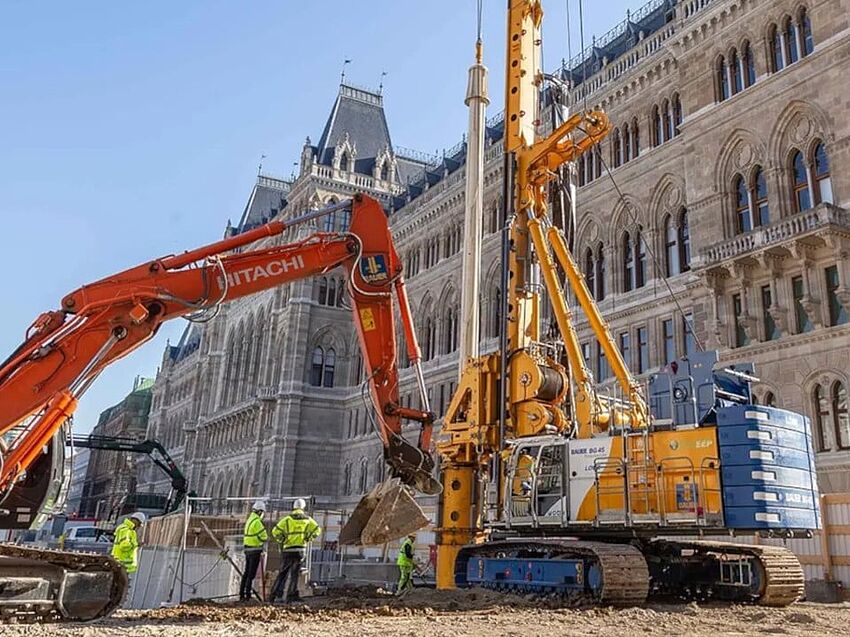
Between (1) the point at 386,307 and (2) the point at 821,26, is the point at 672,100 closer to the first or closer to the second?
(2) the point at 821,26

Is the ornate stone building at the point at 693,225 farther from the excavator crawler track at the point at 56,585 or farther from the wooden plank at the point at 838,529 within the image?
the excavator crawler track at the point at 56,585

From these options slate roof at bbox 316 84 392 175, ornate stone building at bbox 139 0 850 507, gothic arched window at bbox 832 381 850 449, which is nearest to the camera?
gothic arched window at bbox 832 381 850 449

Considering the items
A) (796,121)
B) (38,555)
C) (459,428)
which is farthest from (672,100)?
(38,555)

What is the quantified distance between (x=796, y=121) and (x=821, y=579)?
13349 millimetres

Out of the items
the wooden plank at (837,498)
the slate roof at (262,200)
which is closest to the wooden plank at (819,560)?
the wooden plank at (837,498)

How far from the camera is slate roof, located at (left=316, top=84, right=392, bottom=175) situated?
58.0 metres

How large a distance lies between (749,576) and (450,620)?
5278 mm

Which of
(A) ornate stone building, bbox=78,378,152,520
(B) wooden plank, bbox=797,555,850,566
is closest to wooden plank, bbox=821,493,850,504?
(B) wooden plank, bbox=797,555,850,566

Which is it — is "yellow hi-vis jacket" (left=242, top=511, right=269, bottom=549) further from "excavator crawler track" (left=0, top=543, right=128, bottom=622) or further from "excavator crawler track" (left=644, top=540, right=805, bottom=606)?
"excavator crawler track" (left=644, top=540, right=805, bottom=606)

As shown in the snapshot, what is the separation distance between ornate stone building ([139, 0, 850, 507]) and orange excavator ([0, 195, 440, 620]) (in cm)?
1298

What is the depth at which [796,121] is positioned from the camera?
22172mm

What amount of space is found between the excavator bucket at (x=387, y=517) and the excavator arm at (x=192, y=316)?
10.9 inches

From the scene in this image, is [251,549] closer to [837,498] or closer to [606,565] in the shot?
[606,565]

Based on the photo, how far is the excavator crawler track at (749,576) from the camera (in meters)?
10.9
